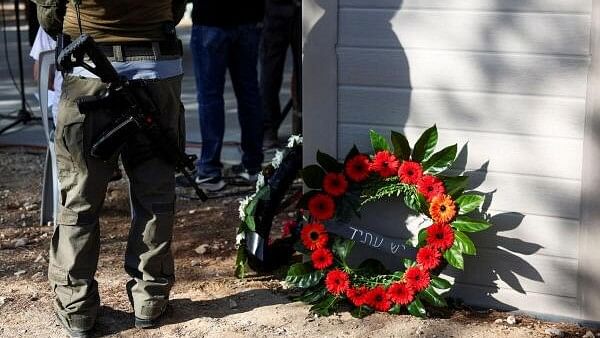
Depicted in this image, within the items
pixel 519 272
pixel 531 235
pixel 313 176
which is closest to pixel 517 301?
pixel 519 272

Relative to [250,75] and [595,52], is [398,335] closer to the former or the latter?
[595,52]

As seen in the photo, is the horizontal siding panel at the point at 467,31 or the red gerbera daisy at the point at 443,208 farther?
the red gerbera daisy at the point at 443,208

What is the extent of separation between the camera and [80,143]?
4.00 m

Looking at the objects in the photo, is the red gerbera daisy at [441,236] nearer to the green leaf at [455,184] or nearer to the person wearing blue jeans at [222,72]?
the green leaf at [455,184]

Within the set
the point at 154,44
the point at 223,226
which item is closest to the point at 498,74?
the point at 154,44

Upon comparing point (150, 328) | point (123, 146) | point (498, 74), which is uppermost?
point (498, 74)

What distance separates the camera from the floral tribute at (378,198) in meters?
4.31

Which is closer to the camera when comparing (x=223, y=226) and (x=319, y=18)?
(x=319, y=18)

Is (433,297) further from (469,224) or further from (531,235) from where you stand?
(531,235)

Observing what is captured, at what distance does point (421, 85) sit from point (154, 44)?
3.95ft

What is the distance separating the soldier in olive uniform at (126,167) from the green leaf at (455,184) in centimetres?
118

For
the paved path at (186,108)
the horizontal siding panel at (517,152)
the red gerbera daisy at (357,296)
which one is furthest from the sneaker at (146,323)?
the paved path at (186,108)

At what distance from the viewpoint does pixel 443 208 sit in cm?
431

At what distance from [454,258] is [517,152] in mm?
538
